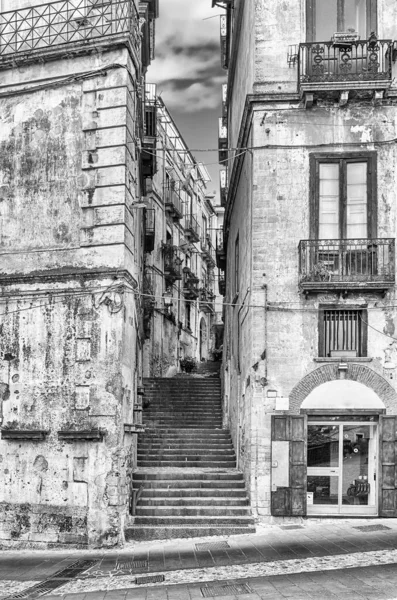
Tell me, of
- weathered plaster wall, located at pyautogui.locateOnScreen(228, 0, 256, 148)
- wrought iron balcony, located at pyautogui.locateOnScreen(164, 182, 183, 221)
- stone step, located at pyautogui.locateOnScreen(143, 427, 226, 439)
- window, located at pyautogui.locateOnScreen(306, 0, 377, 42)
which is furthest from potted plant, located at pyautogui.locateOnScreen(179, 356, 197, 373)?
window, located at pyautogui.locateOnScreen(306, 0, 377, 42)

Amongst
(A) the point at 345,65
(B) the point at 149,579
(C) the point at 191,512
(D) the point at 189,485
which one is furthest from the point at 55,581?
(A) the point at 345,65

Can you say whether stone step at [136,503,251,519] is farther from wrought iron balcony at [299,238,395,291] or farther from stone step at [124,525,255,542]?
wrought iron balcony at [299,238,395,291]

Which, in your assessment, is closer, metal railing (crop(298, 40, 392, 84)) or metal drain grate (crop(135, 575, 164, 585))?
metal drain grate (crop(135, 575, 164, 585))

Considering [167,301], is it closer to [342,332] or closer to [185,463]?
[185,463]

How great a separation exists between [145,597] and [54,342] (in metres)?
5.94

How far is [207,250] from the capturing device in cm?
4447

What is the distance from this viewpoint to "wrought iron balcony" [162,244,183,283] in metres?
31.3

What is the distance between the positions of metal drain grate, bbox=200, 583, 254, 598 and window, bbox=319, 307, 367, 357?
6.12 m

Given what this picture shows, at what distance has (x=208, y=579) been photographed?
34.9 ft

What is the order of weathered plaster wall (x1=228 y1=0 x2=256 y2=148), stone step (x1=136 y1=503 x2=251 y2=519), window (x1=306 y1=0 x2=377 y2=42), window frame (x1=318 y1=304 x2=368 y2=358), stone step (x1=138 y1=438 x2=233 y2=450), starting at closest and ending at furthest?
stone step (x1=136 y1=503 x2=251 y2=519)
window frame (x1=318 y1=304 x2=368 y2=358)
window (x1=306 y1=0 x2=377 y2=42)
weathered plaster wall (x1=228 y1=0 x2=256 y2=148)
stone step (x1=138 y1=438 x2=233 y2=450)

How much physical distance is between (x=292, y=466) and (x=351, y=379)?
229 centimetres

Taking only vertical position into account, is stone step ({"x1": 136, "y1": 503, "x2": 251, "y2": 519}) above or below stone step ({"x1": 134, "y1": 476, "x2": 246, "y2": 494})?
below

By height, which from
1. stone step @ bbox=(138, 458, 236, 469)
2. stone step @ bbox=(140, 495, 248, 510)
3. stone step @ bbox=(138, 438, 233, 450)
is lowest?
stone step @ bbox=(140, 495, 248, 510)

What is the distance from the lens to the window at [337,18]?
51.8 feet
